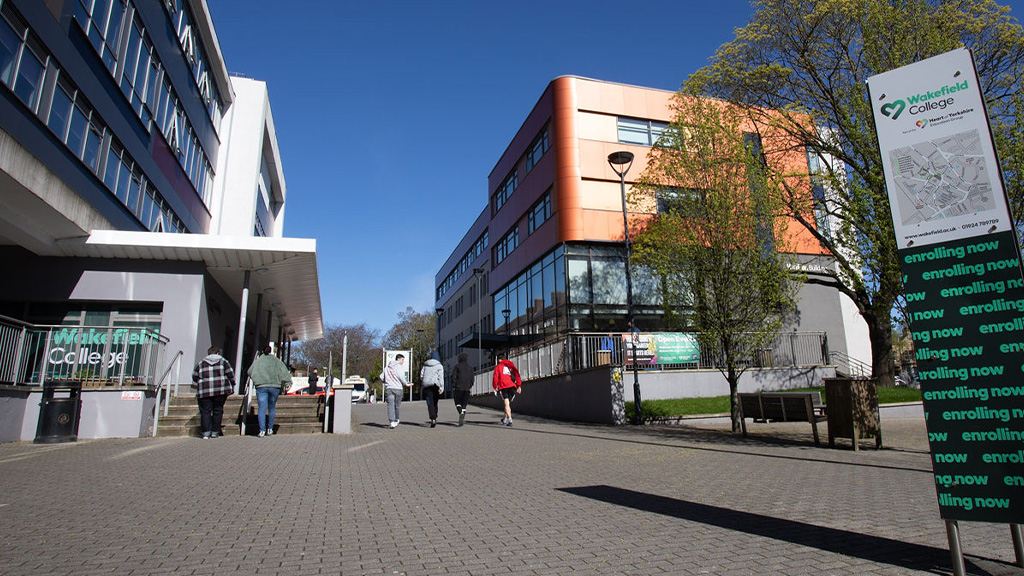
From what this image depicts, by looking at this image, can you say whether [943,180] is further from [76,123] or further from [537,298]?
[537,298]

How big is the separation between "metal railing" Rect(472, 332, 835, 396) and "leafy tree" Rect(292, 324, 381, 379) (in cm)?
4959

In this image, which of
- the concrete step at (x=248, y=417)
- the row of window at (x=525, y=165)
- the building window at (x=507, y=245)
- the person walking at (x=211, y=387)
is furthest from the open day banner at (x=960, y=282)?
the building window at (x=507, y=245)

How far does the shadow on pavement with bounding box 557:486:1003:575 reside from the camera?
3.66 meters

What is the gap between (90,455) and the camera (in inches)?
346

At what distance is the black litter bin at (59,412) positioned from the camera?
35.1 ft

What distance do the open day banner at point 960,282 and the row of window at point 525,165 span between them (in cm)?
2429

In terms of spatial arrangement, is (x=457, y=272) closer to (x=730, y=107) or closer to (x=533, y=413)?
(x=533, y=413)

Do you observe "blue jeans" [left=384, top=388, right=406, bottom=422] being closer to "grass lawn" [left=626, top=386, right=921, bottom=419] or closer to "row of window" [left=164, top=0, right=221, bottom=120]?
"grass lawn" [left=626, top=386, right=921, bottom=419]

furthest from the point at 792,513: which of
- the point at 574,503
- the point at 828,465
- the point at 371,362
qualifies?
the point at 371,362

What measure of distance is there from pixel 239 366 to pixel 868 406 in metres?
13.9

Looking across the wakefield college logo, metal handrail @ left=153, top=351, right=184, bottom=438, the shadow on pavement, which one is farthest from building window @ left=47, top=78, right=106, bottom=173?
the wakefield college logo

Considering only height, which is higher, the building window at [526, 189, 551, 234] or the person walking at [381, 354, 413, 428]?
the building window at [526, 189, 551, 234]

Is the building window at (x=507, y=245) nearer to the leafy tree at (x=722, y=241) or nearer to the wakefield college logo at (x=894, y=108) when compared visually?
the leafy tree at (x=722, y=241)

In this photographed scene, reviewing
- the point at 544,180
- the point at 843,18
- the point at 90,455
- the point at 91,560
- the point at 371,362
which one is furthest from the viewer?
the point at 371,362
